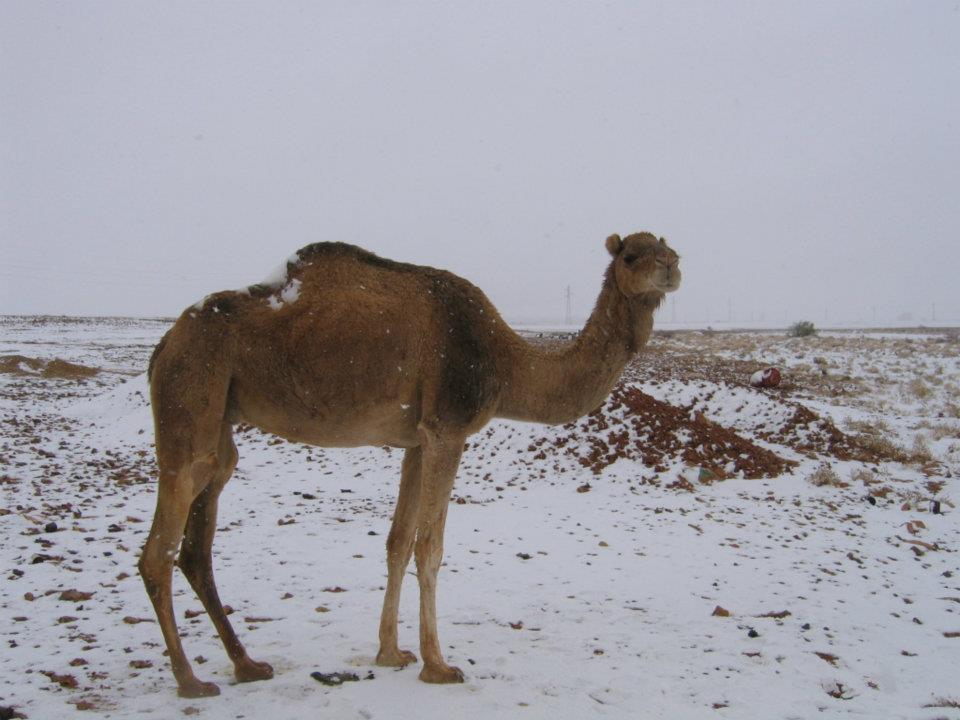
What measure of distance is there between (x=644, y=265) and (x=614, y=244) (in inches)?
15.4

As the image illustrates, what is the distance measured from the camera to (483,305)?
518cm

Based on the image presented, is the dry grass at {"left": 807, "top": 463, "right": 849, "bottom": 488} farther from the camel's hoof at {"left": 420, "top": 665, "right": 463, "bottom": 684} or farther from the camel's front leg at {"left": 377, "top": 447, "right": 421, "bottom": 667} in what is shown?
the camel's hoof at {"left": 420, "top": 665, "right": 463, "bottom": 684}

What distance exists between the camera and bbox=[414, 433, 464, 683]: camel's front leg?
4.69 meters

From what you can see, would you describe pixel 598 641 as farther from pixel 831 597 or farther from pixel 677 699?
pixel 831 597

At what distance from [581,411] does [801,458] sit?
10227mm

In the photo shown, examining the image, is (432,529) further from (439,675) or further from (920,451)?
(920,451)

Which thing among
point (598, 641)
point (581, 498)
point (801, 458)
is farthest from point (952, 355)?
point (598, 641)

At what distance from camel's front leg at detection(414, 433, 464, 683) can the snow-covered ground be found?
0.58 ft

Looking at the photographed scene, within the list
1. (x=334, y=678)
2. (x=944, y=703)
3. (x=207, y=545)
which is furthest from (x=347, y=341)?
(x=944, y=703)

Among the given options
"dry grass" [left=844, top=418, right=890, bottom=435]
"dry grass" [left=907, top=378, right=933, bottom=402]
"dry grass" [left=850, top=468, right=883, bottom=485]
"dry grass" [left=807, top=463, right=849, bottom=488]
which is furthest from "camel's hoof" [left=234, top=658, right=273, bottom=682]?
"dry grass" [left=907, top=378, right=933, bottom=402]

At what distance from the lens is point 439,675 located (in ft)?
15.5

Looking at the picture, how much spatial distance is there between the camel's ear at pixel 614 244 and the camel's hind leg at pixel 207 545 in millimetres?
3226

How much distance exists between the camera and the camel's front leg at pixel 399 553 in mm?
5082

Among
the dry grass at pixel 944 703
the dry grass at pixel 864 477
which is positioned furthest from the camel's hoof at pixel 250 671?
the dry grass at pixel 864 477
